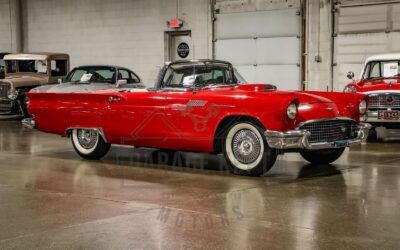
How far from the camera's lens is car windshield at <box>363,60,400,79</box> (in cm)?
1226

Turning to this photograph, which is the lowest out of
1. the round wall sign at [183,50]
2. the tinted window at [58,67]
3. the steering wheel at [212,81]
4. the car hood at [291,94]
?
the car hood at [291,94]

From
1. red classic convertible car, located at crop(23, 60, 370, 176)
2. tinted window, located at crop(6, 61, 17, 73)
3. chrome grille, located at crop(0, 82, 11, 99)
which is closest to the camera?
red classic convertible car, located at crop(23, 60, 370, 176)

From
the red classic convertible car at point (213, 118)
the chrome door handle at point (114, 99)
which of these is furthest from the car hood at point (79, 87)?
the chrome door handle at point (114, 99)

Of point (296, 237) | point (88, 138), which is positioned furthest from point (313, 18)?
point (296, 237)

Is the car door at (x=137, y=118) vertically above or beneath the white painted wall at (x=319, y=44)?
beneath

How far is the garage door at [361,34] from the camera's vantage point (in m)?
16.0

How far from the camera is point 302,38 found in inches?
688

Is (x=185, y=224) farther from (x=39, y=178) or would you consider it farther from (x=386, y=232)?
(x=39, y=178)

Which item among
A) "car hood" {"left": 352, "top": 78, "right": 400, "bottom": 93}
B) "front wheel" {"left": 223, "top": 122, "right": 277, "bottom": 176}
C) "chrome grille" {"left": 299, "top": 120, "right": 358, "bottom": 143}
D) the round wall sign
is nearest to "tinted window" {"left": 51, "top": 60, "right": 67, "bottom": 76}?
the round wall sign

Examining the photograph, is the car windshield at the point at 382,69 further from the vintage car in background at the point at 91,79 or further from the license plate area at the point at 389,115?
the vintage car in background at the point at 91,79

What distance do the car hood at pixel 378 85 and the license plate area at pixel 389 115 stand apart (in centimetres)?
42

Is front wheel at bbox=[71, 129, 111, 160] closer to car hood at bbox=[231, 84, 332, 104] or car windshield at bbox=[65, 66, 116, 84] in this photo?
car hood at bbox=[231, 84, 332, 104]

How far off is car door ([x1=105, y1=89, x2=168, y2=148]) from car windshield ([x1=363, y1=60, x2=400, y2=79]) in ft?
19.3

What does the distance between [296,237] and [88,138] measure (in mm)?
5230
